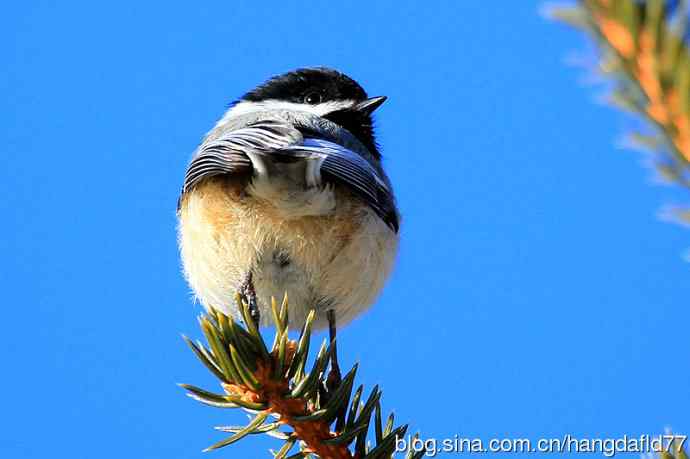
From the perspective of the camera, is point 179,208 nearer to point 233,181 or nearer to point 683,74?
point 233,181

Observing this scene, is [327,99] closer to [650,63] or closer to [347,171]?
[347,171]

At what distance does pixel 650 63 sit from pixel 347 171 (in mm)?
2424

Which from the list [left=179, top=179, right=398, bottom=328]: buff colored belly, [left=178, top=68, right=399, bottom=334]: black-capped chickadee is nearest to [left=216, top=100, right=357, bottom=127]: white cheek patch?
[left=178, top=68, right=399, bottom=334]: black-capped chickadee

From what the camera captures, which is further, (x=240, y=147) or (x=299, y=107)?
(x=299, y=107)

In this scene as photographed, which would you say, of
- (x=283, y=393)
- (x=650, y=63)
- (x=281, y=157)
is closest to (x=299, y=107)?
(x=281, y=157)

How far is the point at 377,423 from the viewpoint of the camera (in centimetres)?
200

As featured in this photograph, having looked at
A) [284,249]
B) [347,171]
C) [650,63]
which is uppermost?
[347,171]

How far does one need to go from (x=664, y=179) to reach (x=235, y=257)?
275 cm

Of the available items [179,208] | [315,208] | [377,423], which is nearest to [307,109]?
[179,208]

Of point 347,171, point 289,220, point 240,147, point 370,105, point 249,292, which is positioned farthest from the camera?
point 370,105

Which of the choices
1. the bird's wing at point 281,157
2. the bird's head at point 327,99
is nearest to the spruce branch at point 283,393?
the bird's wing at point 281,157

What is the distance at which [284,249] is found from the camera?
134 inches

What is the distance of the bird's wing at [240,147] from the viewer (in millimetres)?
2871

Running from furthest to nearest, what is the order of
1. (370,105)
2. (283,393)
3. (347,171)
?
1. (370,105)
2. (347,171)
3. (283,393)
